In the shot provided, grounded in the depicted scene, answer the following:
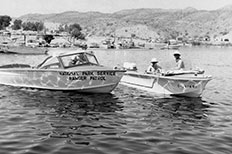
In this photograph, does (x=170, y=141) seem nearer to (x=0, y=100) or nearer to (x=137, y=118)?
(x=137, y=118)

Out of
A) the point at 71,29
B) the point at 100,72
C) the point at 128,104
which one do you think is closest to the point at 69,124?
the point at 128,104

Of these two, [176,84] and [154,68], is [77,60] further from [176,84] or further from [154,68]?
[176,84]

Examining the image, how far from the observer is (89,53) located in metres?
18.7

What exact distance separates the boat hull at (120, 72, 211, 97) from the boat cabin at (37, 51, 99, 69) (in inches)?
133

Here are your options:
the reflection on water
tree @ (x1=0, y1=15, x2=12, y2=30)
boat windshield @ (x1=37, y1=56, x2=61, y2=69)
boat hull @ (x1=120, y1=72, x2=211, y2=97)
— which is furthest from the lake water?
tree @ (x1=0, y1=15, x2=12, y2=30)

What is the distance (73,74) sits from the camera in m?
17.6

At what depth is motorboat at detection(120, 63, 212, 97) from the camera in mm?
17250

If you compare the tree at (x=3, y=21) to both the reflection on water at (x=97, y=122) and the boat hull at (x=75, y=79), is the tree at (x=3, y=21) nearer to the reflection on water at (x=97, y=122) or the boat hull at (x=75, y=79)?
the boat hull at (x=75, y=79)

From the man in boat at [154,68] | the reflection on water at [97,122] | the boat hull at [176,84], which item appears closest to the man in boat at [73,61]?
the reflection on water at [97,122]

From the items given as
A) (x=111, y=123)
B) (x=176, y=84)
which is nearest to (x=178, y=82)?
(x=176, y=84)

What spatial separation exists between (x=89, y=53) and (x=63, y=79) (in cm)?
215

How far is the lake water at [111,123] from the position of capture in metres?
9.77

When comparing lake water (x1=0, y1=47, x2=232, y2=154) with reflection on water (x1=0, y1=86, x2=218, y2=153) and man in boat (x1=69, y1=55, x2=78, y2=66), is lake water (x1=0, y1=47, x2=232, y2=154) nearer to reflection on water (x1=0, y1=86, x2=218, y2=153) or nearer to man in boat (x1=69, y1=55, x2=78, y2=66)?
reflection on water (x1=0, y1=86, x2=218, y2=153)

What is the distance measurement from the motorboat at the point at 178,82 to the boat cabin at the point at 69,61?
11.5 feet
